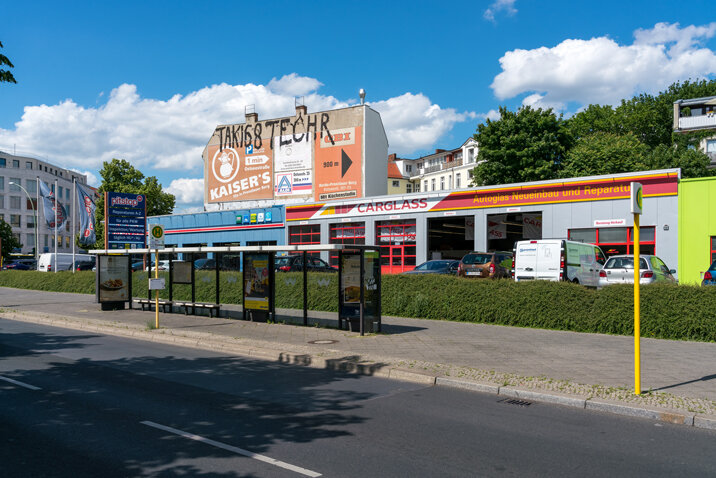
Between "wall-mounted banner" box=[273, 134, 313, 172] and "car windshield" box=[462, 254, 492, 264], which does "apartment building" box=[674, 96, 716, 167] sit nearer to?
"car windshield" box=[462, 254, 492, 264]

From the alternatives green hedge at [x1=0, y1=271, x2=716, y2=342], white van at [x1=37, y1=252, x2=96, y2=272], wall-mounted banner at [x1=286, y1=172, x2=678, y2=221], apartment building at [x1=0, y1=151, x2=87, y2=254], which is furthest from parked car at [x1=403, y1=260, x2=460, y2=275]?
apartment building at [x1=0, y1=151, x2=87, y2=254]

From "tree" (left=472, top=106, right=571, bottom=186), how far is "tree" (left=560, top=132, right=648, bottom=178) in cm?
130

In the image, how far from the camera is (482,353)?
10.5 meters

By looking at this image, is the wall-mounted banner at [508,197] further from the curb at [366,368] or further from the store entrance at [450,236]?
the curb at [366,368]

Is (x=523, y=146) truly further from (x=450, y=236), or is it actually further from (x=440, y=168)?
(x=440, y=168)

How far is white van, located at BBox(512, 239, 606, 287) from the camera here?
63.8ft

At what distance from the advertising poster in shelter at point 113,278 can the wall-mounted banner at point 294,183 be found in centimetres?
2496

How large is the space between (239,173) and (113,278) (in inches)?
1156

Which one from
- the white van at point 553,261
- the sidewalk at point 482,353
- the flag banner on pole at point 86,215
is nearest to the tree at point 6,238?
the flag banner on pole at point 86,215

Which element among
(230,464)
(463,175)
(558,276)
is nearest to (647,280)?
(558,276)

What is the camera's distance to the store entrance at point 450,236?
3444 centimetres

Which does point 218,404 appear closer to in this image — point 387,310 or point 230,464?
point 230,464

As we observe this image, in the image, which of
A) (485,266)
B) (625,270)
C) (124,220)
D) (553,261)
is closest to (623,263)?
(625,270)

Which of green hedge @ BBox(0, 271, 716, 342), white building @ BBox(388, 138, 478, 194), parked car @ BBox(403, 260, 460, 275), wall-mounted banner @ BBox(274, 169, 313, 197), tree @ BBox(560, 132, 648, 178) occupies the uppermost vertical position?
white building @ BBox(388, 138, 478, 194)
